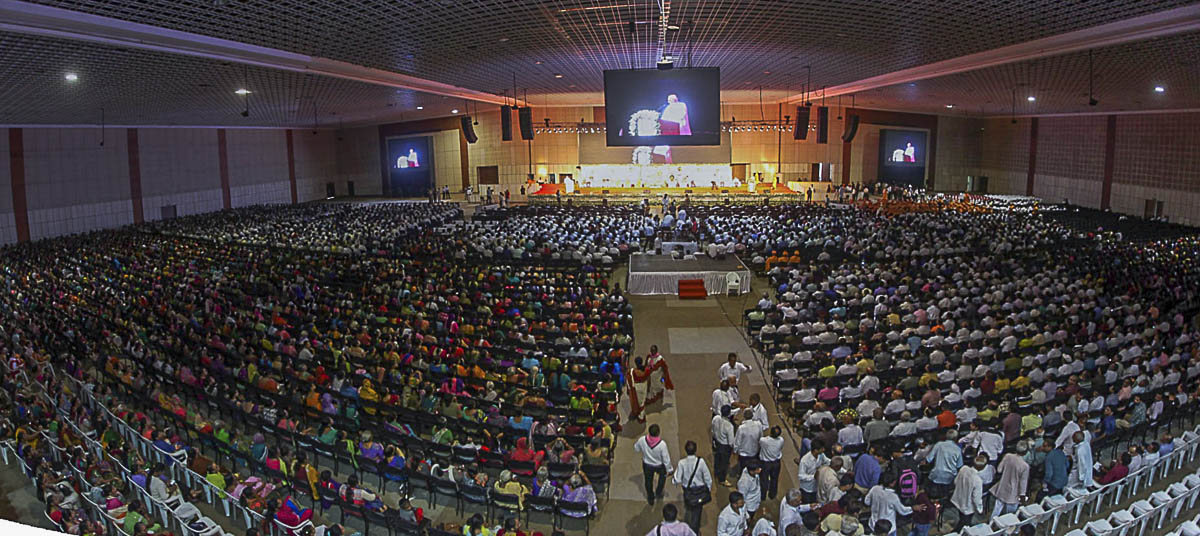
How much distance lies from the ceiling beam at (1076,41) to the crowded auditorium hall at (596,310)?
0.13 metres

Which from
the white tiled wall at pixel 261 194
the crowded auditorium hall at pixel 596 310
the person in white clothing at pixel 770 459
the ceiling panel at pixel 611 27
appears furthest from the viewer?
the white tiled wall at pixel 261 194

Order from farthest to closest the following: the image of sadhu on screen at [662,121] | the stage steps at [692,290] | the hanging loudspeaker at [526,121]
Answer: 1. the hanging loudspeaker at [526,121]
2. the image of sadhu on screen at [662,121]
3. the stage steps at [692,290]

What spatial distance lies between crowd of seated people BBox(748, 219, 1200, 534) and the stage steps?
6.97 feet

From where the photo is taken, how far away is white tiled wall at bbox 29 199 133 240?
31.6 meters

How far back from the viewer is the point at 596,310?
16.4 metres

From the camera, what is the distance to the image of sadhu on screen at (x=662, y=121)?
2331cm

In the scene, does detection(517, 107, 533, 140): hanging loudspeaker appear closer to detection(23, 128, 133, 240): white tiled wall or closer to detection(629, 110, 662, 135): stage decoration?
A: detection(629, 110, 662, 135): stage decoration

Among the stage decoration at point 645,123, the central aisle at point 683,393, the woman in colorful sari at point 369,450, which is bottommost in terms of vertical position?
the central aisle at point 683,393

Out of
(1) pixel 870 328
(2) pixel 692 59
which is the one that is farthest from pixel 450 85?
(1) pixel 870 328

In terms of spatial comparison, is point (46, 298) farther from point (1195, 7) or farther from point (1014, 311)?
point (1195, 7)

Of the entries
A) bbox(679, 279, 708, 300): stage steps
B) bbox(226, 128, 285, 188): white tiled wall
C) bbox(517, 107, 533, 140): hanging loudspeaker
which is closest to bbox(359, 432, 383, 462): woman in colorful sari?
bbox(679, 279, 708, 300): stage steps

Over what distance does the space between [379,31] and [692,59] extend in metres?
11.4

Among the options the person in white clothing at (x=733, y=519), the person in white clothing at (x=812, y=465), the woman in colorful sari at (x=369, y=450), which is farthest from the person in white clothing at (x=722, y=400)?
the woman in colorful sari at (x=369, y=450)

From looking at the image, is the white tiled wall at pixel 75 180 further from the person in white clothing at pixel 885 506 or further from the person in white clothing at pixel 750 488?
the person in white clothing at pixel 885 506
